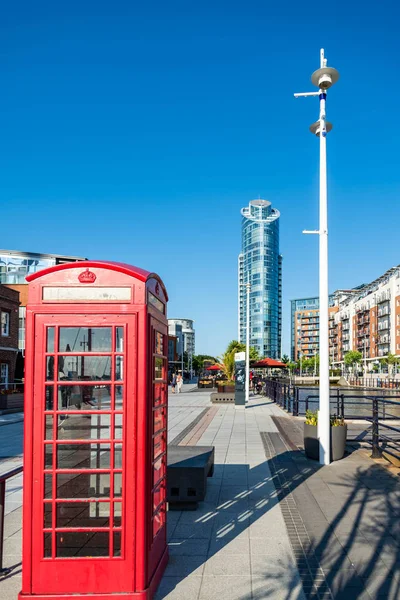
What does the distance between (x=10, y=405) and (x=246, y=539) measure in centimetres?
2010

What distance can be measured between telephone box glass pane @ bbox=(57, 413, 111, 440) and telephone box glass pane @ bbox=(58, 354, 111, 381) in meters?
0.33

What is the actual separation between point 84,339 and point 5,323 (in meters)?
26.8

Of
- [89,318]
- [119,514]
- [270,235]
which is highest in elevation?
[270,235]

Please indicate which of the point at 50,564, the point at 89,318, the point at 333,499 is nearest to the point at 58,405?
the point at 89,318

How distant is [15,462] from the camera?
1080cm

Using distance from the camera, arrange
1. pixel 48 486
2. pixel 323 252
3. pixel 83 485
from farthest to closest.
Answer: pixel 323 252
pixel 83 485
pixel 48 486

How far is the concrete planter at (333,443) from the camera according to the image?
10.5 meters

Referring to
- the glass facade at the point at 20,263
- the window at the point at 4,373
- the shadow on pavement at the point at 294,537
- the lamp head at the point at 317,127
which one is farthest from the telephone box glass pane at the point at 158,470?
Result: the glass facade at the point at 20,263

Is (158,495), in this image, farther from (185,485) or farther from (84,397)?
(185,485)

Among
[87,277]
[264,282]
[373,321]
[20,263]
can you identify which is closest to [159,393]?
[87,277]

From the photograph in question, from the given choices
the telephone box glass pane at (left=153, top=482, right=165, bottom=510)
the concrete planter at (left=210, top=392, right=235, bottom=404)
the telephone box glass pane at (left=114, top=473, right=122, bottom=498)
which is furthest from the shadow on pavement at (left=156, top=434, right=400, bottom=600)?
Answer: the concrete planter at (left=210, top=392, right=235, bottom=404)

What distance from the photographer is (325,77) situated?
1019 cm

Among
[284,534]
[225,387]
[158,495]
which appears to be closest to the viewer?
[158,495]

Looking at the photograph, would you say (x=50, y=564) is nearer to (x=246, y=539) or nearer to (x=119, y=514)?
(x=119, y=514)
